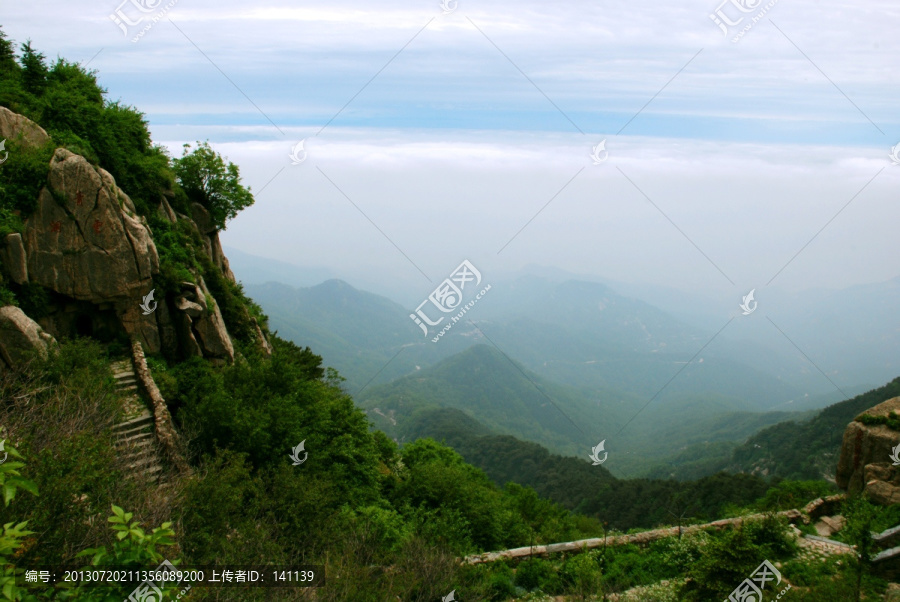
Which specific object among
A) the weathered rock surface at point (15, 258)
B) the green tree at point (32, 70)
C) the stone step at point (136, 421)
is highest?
the green tree at point (32, 70)

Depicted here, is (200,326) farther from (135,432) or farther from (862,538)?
(862,538)

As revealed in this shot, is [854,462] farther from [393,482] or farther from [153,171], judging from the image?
[153,171]

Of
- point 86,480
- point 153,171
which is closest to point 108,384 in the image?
point 86,480

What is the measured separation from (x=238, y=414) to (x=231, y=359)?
5.15 metres

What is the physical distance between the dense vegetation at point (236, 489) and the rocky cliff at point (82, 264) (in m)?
0.68

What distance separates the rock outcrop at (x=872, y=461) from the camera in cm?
1861

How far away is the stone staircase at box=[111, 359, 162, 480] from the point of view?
615 inches

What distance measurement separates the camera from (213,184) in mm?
28594

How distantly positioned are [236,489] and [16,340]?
9.19 m

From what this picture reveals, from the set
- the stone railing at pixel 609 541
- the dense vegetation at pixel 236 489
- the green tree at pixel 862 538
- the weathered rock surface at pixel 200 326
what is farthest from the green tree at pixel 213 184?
the green tree at pixel 862 538

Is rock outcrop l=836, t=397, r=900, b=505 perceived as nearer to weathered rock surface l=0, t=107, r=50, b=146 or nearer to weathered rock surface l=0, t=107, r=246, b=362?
weathered rock surface l=0, t=107, r=246, b=362

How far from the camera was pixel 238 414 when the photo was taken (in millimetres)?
18750

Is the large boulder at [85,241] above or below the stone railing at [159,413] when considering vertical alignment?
above

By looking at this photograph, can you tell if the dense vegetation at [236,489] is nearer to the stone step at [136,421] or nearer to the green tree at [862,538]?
the green tree at [862,538]
